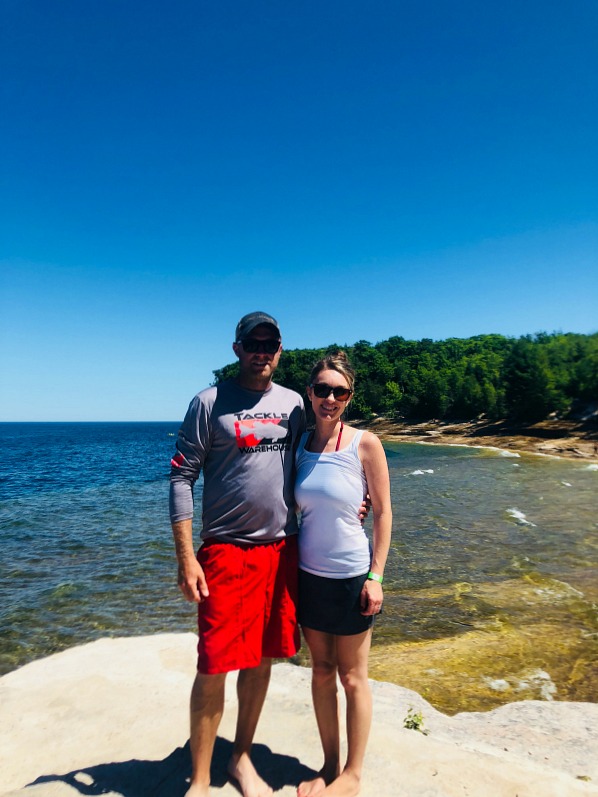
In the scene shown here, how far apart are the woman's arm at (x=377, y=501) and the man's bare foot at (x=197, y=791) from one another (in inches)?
66.9

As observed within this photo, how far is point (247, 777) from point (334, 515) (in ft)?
6.91

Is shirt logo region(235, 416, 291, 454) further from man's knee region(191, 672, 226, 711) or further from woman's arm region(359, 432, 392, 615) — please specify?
man's knee region(191, 672, 226, 711)

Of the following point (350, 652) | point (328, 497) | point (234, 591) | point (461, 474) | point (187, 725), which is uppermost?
point (328, 497)

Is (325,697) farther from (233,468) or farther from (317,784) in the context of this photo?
(233,468)

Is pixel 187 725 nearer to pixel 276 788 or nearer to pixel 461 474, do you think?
pixel 276 788

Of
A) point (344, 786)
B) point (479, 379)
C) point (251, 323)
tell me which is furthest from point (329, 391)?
point (479, 379)

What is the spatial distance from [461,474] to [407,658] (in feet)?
82.1

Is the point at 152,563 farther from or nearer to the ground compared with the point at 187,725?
nearer to the ground

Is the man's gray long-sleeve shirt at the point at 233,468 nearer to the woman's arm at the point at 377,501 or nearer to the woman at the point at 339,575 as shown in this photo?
the woman at the point at 339,575

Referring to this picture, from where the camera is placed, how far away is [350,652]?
3.35 meters

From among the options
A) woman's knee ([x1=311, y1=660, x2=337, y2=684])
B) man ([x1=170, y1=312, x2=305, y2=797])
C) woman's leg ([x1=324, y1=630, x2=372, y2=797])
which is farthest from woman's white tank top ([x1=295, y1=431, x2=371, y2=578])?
woman's knee ([x1=311, y1=660, x2=337, y2=684])

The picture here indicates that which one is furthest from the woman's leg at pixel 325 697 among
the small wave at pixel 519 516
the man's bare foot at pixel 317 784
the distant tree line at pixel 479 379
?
the distant tree line at pixel 479 379

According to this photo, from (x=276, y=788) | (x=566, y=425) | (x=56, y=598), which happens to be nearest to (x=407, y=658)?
(x=276, y=788)

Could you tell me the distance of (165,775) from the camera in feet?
11.7
